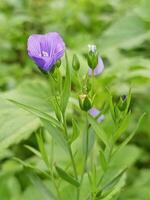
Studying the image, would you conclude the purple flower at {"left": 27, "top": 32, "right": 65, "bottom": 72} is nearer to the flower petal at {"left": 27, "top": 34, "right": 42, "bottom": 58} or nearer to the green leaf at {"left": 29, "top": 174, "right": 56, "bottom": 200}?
the flower petal at {"left": 27, "top": 34, "right": 42, "bottom": 58}

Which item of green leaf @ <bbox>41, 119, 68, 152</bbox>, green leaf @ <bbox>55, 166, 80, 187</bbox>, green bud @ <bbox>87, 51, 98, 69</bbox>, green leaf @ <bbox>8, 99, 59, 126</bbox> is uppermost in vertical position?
green bud @ <bbox>87, 51, 98, 69</bbox>

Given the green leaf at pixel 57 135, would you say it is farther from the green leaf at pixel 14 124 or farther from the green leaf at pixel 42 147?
the green leaf at pixel 14 124

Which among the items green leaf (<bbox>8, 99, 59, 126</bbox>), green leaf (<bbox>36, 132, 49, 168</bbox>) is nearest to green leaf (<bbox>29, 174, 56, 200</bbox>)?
green leaf (<bbox>36, 132, 49, 168</bbox>)

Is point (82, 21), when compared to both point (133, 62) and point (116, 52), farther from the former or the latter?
point (133, 62)

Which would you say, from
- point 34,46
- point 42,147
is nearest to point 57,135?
point 42,147

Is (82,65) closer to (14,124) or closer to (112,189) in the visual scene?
(14,124)

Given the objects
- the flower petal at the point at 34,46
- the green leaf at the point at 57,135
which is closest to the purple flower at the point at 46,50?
the flower petal at the point at 34,46
